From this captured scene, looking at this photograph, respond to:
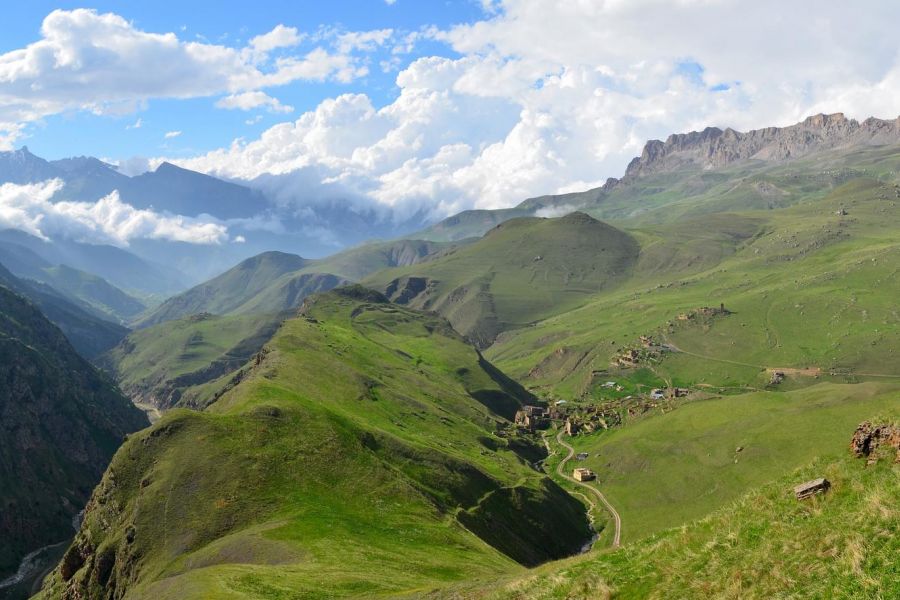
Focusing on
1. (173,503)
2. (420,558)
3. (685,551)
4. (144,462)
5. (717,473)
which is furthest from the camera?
(717,473)

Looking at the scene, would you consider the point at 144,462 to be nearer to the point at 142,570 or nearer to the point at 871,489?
the point at 142,570

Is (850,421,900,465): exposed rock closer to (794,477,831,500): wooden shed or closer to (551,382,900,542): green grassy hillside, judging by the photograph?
(794,477,831,500): wooden shed

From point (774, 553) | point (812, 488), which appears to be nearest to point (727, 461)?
point (812, 488)

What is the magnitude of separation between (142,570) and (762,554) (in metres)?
89.6

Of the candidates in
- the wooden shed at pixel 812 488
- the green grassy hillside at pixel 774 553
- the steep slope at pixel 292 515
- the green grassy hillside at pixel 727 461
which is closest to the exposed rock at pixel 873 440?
the green grassy hillside at pixel 774 553

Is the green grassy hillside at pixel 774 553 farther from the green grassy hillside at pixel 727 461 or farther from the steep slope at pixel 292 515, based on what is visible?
the green grassy hillside at pixel 727 461

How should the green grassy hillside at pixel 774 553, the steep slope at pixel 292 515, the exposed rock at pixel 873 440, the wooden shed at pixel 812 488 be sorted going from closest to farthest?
the green grassy hillside at pixel 774 553, the wooden shed at pixel 812 488, the exposed rock at pixel 873 440, the steep slope at pixel 292 515

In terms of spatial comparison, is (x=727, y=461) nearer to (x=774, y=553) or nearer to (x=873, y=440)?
(x=873, y=440)

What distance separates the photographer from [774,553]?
33.7 meters

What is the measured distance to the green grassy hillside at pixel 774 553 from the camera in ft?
98.6

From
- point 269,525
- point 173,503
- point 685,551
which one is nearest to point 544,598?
point 685,551

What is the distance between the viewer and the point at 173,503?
107562mm

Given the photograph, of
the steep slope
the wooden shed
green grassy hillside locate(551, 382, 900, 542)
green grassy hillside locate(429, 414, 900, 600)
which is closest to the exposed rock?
green grassy hillside locate(429, 414, 900, 600)

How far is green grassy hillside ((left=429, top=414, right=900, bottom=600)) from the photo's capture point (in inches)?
1184
